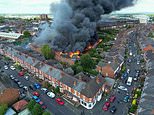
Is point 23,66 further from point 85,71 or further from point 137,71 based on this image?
point 137,71

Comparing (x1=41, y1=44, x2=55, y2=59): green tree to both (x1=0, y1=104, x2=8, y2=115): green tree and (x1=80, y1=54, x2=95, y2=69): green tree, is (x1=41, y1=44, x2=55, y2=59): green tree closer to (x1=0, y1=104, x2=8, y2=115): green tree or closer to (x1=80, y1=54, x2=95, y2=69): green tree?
(x1=80, y1=54, x2=95, y2=69): green tree

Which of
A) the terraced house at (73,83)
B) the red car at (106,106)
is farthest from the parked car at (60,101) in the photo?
the red car at (106,106)

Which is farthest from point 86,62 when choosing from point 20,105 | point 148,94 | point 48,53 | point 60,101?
point 20,105

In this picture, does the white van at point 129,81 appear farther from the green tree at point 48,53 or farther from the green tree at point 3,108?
the green tree at point 3,108

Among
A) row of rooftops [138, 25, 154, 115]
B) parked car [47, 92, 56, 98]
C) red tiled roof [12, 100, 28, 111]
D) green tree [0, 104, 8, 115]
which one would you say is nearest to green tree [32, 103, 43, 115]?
red tiled roof [12, 100, 28, 111]

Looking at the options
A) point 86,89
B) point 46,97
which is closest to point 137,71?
point 86,89

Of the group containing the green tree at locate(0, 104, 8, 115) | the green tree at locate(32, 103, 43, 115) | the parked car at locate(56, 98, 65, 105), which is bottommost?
the parked car at locate(56, 98, 65, 105)

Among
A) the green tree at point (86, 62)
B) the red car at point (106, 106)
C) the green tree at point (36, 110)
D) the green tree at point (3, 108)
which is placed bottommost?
the red car at point (106, 106)
